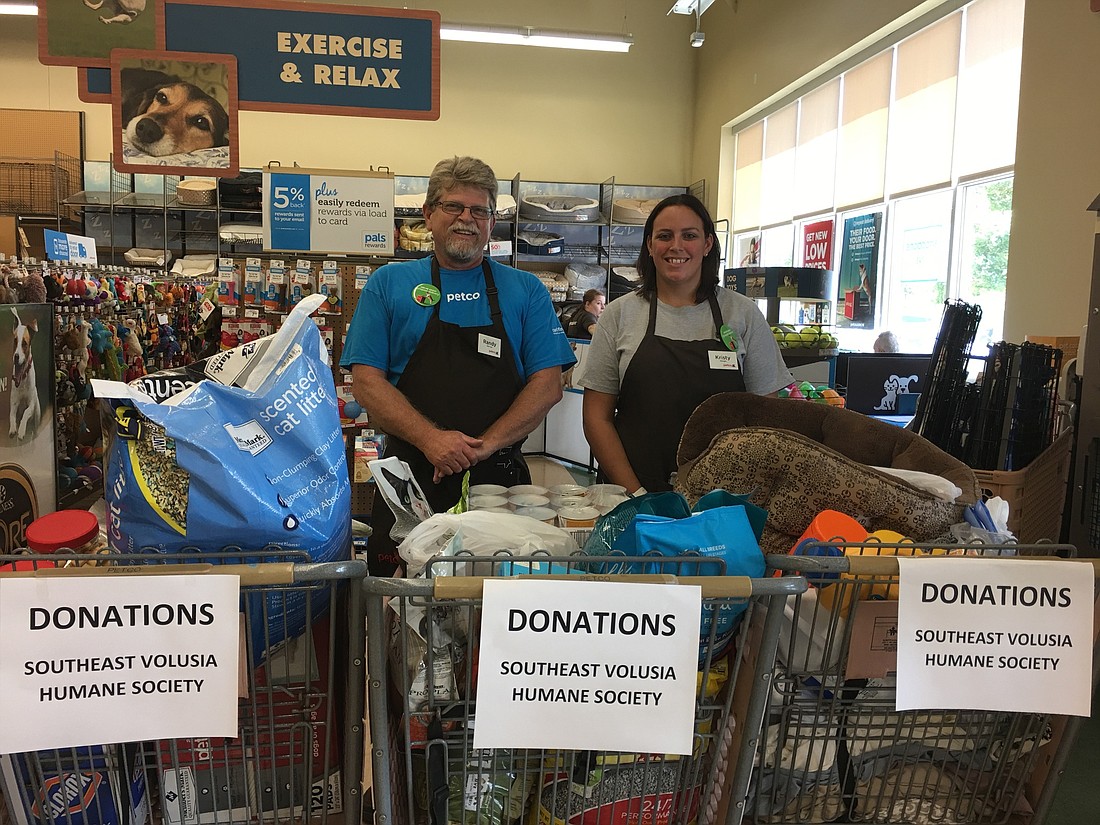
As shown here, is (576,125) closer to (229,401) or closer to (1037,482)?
(1037,482)

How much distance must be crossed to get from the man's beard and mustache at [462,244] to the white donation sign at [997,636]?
153 centimetres

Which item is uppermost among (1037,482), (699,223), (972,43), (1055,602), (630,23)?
(630,23)

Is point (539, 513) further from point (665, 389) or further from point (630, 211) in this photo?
point (630, 211)

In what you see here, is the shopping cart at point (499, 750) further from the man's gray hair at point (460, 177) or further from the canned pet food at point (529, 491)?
the man's gray hair at point (460, 177)

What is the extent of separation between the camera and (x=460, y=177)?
6.95ft

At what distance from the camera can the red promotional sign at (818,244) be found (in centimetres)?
806

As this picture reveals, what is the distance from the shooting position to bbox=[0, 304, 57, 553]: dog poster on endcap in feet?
4.05

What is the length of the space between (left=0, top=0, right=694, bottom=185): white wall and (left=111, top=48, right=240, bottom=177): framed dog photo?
773 centimetres

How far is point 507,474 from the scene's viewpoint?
2209mm

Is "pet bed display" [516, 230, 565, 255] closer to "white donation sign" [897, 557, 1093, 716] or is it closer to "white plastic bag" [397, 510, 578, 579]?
"white plastic bag" [397, 510, 578, 579]

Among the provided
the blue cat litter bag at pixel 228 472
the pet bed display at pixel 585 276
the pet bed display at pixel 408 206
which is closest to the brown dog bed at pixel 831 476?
the blue cat litter bag at pixel 228 472

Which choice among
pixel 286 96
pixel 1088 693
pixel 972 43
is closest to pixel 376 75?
pixel 286 96

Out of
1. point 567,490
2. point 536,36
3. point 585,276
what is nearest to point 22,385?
point 567,490

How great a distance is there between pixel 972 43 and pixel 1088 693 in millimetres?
6329
